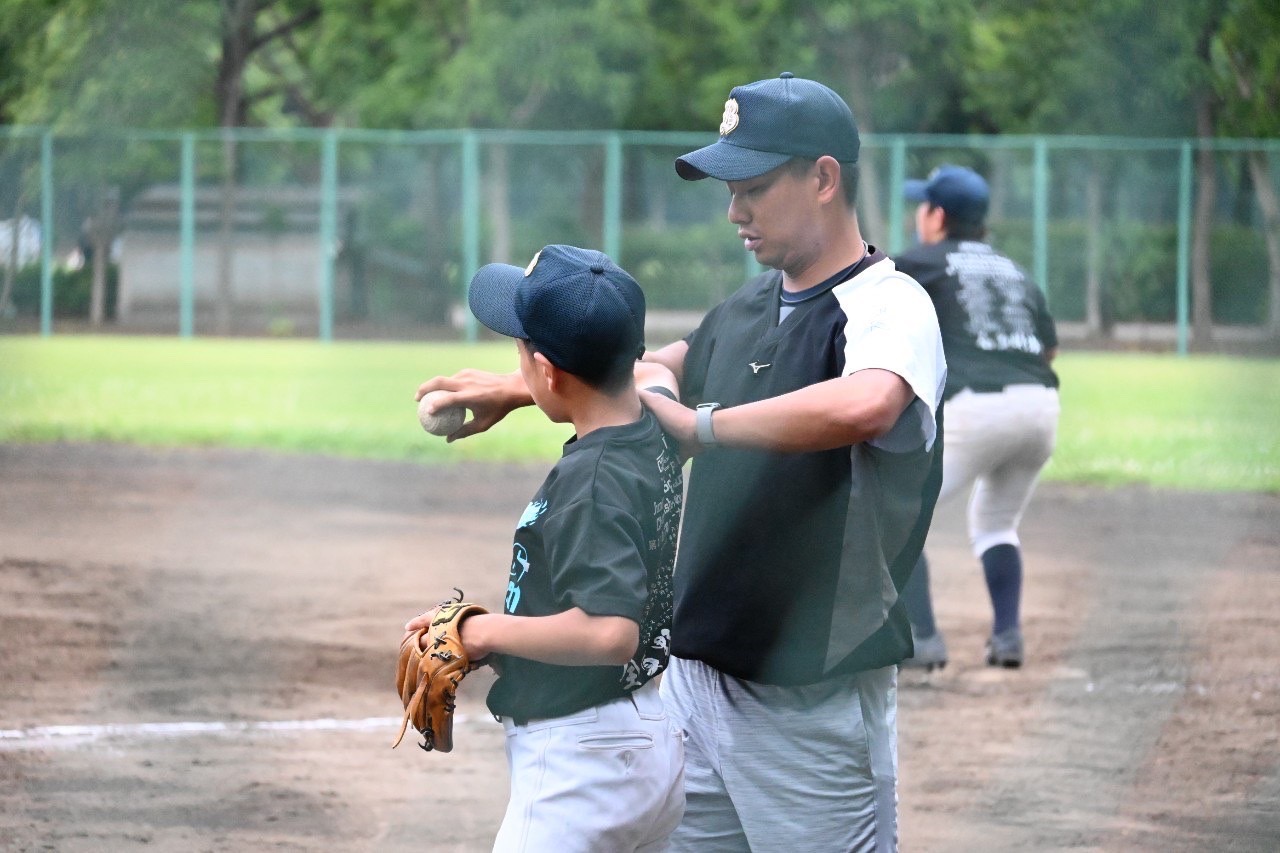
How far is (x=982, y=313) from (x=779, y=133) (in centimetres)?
301

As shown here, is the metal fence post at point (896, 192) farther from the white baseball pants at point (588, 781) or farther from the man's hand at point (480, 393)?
the white baseball pants at point (588, 781)

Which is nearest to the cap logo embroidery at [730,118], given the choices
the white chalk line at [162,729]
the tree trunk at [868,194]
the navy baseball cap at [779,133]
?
the navy baseball cap at [779,133]

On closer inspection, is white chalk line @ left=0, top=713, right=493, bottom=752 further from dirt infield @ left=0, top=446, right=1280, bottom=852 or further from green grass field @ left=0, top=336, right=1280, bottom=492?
green grass field @ left=0, top=336, right=1280, bottom=492

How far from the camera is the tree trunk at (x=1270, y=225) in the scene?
14242 mm

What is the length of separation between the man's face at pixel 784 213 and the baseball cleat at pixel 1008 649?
10.4 feet

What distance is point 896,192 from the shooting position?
53.4 feet

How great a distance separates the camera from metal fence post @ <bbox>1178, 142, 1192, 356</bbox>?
50.3ft

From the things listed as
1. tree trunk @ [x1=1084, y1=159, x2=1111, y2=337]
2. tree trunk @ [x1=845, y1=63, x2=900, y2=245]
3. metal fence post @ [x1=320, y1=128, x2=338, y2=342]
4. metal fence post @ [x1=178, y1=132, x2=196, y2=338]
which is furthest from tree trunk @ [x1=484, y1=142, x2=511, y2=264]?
tree trunk @ [x1=1084, y1=159, x2=1111, y2=337]

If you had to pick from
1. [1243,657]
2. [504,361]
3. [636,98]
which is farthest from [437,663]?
[636,98]

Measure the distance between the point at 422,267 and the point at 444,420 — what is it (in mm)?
15348

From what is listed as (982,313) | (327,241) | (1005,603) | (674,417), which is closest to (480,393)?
(674,417)

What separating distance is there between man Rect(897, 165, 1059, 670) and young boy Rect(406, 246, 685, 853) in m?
3.10

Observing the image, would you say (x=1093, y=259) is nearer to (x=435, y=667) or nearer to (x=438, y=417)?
(x=438, y=417)

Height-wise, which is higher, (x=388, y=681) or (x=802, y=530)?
(x=802, y=530)
